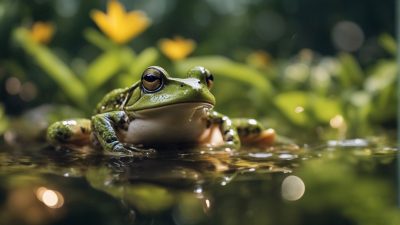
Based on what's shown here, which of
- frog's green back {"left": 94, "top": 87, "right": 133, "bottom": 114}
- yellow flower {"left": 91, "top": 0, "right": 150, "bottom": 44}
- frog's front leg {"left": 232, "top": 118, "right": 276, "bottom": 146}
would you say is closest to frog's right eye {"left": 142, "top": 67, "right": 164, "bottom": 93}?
frog's green back {"left": 94, "top": 87, "right": 133, "bottom": 114}

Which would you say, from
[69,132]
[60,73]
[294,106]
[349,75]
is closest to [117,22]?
[60,73]

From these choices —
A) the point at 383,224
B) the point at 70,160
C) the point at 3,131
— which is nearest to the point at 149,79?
the point at 70,160

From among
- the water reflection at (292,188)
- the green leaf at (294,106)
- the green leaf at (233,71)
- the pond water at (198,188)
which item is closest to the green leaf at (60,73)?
the green leaf at (233,71)

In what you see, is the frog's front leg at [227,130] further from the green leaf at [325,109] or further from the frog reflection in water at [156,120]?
the green leaf at [325,109]

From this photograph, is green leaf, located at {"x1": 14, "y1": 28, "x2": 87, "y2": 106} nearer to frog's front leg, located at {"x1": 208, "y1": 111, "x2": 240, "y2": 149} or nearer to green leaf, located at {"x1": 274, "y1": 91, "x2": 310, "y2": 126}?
green leaf, located at {"x1": 274, "y1": 91, "x2": 310, "y2": 126}

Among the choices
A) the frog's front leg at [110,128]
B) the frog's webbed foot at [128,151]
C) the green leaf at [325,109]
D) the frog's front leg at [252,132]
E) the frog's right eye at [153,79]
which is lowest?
the frog's webbed foot at [128,151]

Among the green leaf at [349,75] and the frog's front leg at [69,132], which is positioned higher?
the green leaf at [349,75]

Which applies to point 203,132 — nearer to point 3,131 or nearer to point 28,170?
point 28,170
